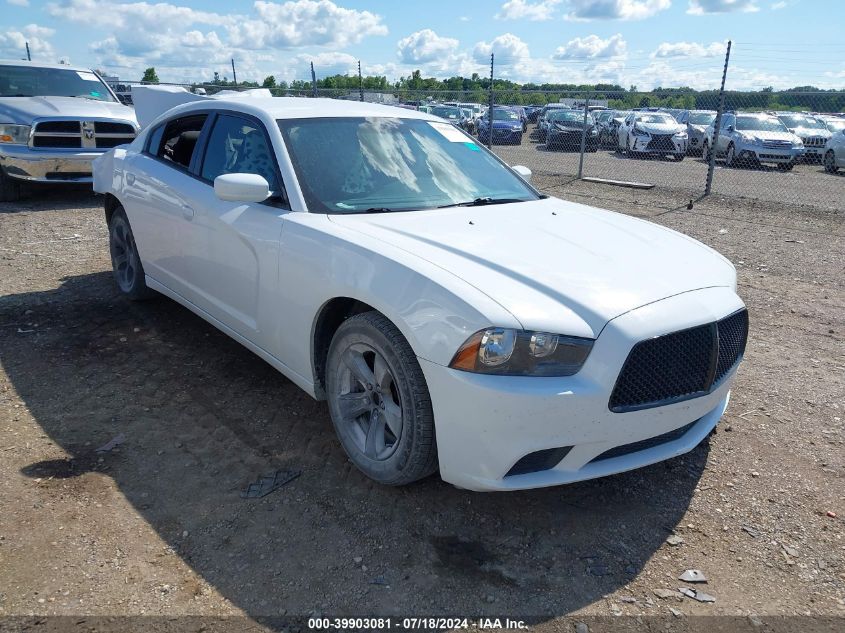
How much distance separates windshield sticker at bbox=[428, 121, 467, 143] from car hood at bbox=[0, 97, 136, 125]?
24.3 feet

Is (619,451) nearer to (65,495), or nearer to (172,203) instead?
(65,495)

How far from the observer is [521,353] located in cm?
250

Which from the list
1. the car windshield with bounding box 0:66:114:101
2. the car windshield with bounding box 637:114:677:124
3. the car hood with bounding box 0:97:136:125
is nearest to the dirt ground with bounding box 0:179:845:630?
the car hood with bounding box 0:97:136:125

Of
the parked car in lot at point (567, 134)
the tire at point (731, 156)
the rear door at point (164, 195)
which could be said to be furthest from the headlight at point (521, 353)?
the parked car in lot at point (567, 134)

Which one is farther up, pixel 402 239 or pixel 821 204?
pixel 402 239

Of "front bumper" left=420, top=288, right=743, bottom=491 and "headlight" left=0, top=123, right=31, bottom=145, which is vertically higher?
"headlight" left=0, top=123, right=31, bottom=145

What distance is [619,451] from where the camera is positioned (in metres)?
2.73

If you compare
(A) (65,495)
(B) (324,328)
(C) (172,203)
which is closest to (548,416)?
(B) (324,328)

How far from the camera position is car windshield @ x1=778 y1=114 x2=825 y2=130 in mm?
21438

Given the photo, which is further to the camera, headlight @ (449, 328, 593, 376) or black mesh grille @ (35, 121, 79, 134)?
black mesh grille @ (35, 121, 79, 134)

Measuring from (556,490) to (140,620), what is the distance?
71.2 inches

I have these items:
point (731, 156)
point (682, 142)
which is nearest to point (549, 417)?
point (731, 156)

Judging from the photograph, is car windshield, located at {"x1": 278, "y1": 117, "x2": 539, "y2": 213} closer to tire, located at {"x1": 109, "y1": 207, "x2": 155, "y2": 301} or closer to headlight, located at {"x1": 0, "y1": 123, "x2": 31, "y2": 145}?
tire, located at {"x1": 109, "y1": 207, "x2": 155, "y2": 301}

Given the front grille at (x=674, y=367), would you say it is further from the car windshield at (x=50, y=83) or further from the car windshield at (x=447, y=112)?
the car windshield at (x=447, y=112)
